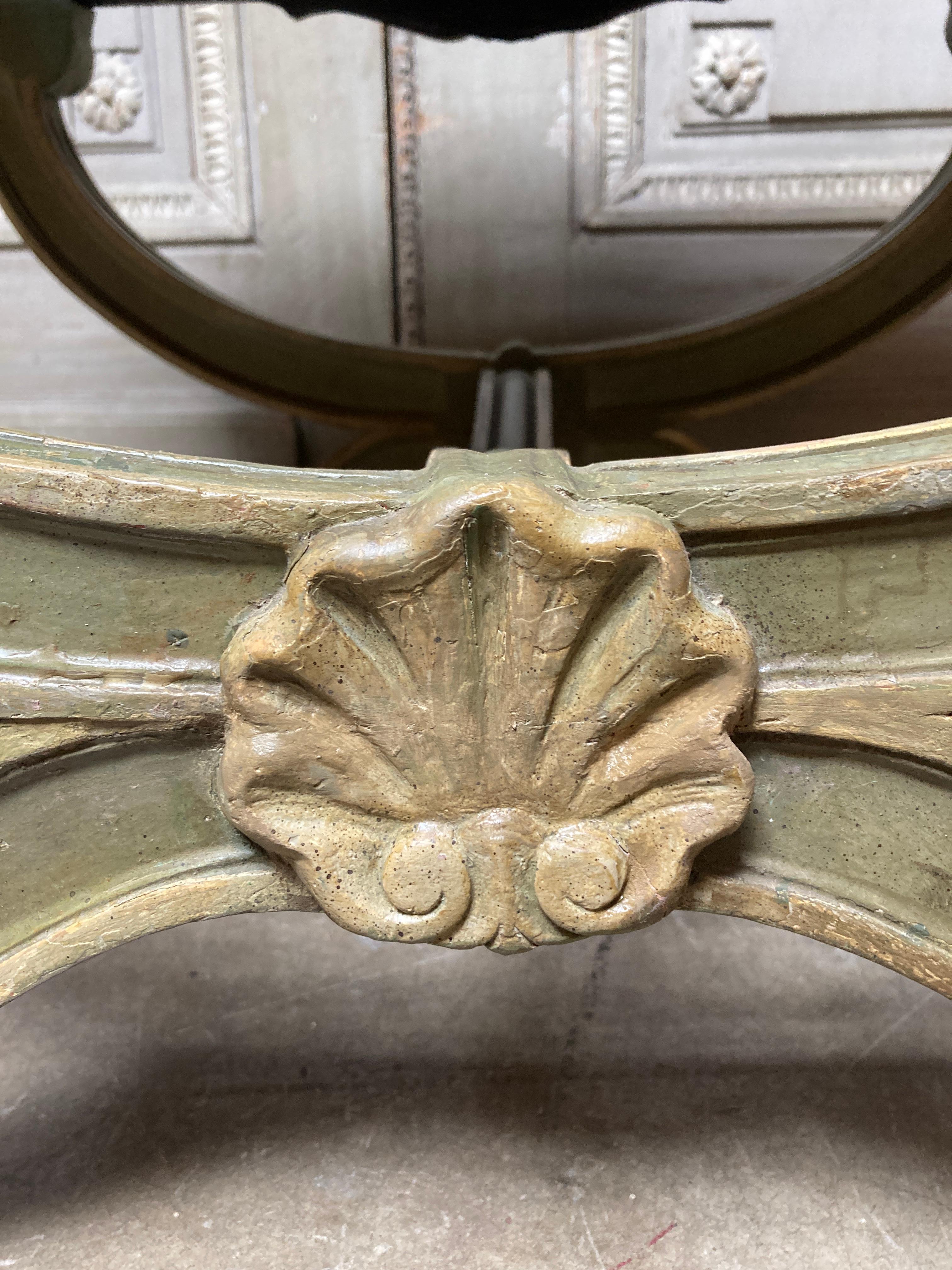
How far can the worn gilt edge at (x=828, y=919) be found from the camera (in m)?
0.42

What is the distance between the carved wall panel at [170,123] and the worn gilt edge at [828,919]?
1.30 meters

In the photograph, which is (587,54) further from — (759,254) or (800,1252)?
(800,1252)

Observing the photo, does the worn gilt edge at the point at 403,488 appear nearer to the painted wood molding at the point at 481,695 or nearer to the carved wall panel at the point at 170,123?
the painted wood molding at the point at 481,695

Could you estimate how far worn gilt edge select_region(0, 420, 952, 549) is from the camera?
0.36 metres

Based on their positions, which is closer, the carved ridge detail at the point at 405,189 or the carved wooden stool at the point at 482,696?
the carved wooden stool at the point at 482,696

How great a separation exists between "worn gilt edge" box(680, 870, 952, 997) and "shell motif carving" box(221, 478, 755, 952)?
31 mm

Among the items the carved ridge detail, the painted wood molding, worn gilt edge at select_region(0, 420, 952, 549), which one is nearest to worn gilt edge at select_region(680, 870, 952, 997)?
the painted wood molding

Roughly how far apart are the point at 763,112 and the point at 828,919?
1261 mm

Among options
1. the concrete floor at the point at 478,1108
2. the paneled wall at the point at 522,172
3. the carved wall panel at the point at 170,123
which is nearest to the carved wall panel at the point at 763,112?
the paneled wall at the point at 522,172

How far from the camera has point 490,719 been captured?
0.39 m

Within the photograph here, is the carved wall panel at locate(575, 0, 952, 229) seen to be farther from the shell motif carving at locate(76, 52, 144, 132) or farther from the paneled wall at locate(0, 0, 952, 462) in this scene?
the shell motif carving at locate(76, 52, 144, 132)

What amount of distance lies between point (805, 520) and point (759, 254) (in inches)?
45.9

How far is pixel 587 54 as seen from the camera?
52.3 inches

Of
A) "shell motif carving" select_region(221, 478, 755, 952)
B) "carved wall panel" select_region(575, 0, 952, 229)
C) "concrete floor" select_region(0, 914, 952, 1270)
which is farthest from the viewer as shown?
"carved wall panel" select_region(575, 0, 952, 229)
